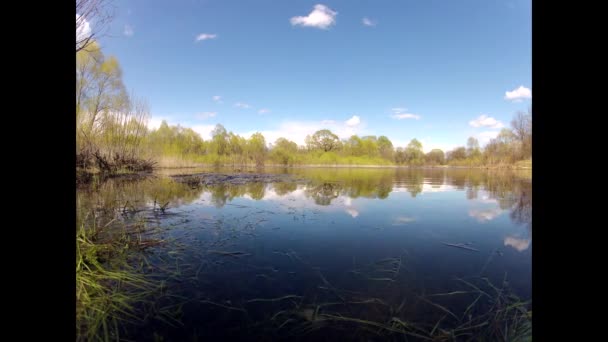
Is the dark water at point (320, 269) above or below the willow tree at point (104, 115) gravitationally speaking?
below

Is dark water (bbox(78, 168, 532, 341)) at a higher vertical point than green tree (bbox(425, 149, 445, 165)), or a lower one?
lower

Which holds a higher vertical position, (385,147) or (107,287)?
(385,147)

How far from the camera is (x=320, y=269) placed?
9.24 feet

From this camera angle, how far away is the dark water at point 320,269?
1.90m

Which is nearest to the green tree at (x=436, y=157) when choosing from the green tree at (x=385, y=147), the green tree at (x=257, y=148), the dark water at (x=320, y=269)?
the green tree at (x=385, y=147)

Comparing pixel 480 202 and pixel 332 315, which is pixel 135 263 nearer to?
pixel 332 315

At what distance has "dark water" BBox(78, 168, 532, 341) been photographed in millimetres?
1897

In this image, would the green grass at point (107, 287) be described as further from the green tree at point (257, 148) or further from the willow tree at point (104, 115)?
the green tree at point (257, 148)

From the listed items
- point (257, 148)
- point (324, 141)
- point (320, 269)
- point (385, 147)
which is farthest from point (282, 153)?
point (320, 269)

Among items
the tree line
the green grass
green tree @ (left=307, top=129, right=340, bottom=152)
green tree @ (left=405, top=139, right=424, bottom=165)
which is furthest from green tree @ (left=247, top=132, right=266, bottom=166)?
the green grass

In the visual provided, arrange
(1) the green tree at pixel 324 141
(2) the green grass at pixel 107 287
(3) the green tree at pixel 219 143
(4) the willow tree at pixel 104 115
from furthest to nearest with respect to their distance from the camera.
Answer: (1) the green tree at pixel 324 141, (3) the green tree at pixel 219 143, (4) the willow tree at pixel 104 115, (2) the green grass at pixel 107 287

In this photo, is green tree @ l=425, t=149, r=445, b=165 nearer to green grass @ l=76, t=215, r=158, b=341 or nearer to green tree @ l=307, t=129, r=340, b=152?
green tree @ l=307, t=129, r=340, b=152

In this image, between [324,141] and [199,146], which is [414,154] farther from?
[199,146]
